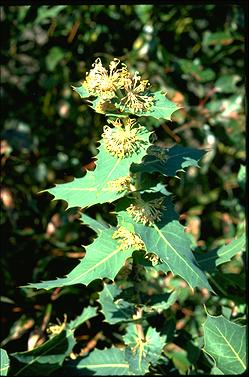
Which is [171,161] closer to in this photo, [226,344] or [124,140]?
[124,140]

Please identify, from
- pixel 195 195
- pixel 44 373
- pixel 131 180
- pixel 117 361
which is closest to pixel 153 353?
pixel 117 361

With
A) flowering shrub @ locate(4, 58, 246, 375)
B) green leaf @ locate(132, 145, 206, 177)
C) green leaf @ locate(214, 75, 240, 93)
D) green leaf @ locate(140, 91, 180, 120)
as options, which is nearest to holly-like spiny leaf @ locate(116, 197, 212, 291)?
flowering shrub @ locate(4, 58, 246, 375)

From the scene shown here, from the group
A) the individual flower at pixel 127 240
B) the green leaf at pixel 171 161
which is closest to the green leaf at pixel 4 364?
the individual flower at pixel 127 240

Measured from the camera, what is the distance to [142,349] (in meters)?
1.68

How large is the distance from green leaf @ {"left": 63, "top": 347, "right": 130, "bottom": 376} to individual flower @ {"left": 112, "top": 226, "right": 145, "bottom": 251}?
372 mm

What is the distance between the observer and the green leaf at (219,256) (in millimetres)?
1719

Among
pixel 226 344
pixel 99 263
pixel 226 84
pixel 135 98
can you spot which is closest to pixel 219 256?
pixel 226 344

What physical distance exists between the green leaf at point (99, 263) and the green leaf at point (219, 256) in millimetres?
286

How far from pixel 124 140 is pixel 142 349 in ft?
1.84

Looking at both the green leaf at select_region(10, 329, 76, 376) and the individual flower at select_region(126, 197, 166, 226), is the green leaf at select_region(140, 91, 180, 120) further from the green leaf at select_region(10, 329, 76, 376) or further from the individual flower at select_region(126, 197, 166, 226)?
the green leaf at select_region(10, 329, 76, 376)

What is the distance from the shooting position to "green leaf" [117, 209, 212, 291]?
1445 mm

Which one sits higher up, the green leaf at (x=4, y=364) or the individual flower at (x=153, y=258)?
the individual flower at (x=153, y=258)

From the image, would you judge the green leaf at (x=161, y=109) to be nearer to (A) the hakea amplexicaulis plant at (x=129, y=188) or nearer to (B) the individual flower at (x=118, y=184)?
(A) the hakea amplexicaulis plant at (x=129, y=188)

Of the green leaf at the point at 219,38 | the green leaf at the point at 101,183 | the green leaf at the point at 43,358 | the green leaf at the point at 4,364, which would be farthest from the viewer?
the green leaf at the point at 219,38
